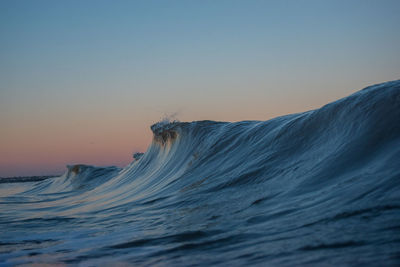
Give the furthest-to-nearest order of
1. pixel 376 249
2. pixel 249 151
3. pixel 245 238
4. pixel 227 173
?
1. pixel 249 151
2. pixel 227 173
3. pixel 245 238
4. pixel 376 249

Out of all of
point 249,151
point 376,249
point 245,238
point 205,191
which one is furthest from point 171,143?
point 376,249

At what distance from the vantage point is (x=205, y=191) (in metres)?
4.19

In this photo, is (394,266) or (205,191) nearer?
(394,266)

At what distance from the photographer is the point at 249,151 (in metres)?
5.10

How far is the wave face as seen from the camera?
155cm

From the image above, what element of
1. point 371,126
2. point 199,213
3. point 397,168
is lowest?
point 199,213

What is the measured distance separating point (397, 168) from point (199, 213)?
148 cm

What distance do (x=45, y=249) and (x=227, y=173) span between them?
8.65 ft

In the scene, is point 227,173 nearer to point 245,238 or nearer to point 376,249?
point 245,238

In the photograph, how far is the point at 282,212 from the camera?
7.55 feet

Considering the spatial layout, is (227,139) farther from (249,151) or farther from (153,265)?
(153,265)

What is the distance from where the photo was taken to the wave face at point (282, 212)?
155 cm

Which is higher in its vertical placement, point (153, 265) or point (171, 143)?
point (171, 143)

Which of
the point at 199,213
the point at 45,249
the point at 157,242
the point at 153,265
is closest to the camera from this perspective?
the point at 153,265
